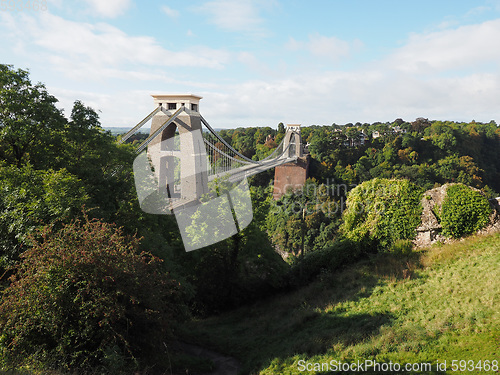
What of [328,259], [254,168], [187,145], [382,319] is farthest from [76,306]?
[254,168]

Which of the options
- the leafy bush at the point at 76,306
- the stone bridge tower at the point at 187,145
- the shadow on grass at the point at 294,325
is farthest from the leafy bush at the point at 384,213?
the leafy bush at the point at 76,306

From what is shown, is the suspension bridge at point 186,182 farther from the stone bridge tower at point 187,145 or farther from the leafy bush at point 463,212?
the leafy bush at point 463,212

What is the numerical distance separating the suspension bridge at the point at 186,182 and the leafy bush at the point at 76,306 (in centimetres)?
545

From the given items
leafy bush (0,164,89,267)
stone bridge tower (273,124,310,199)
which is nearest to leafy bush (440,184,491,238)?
leafy bush (0,164,89,267)

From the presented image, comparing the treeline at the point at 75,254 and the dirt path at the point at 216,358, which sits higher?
the treeline at the point at 75,254

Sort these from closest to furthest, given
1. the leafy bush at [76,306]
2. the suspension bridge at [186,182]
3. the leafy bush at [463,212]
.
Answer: the leafy bush at [76,306] → the leafy bush at [463,212] → the suspension bridge at [186,182]

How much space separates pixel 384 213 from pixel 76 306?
919 centimetres

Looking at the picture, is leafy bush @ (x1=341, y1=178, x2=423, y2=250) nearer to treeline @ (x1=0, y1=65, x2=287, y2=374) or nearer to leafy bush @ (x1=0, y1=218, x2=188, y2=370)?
treeline @ (x1=0, y1=65, x2=287, y2=374)

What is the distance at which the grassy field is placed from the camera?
5602 millimetres

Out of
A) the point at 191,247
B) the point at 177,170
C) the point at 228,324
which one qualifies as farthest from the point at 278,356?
the point at 177,170

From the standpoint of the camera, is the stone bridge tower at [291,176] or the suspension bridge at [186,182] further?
the stone bridge tower at [291,176]

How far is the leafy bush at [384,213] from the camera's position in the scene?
10.5 m

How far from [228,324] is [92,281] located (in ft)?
21.0

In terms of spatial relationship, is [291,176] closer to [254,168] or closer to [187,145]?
[254,168]
